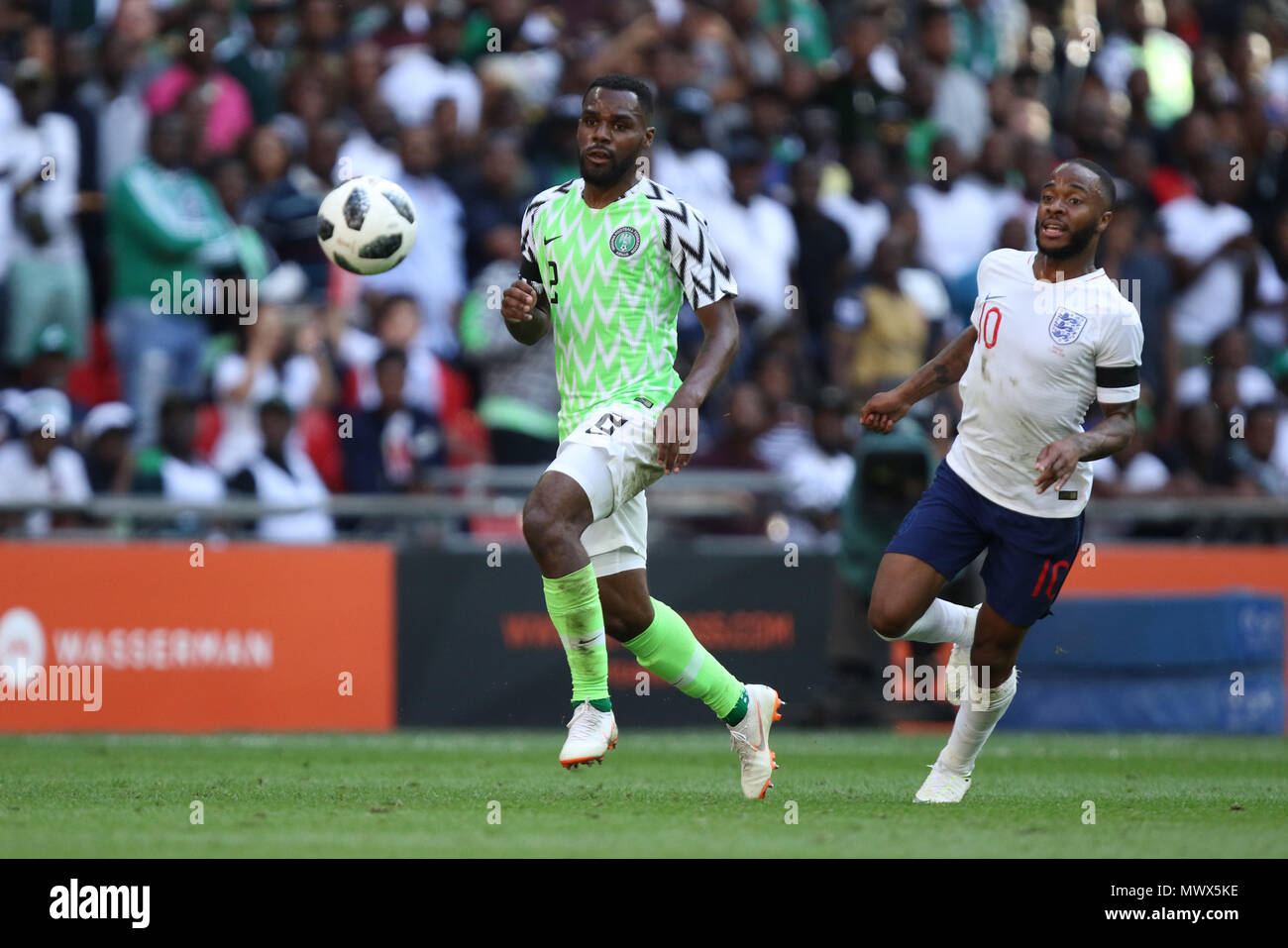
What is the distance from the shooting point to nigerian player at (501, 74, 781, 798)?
836 centimetres

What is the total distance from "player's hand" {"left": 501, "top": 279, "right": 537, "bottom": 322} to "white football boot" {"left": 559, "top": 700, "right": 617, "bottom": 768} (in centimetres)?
163

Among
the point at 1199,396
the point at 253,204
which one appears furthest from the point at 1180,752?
the point at 253,204

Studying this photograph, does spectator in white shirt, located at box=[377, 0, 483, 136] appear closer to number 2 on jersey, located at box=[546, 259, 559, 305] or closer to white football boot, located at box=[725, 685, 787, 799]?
number 2 on jersey, located at box=[546, 259, 559, 305]

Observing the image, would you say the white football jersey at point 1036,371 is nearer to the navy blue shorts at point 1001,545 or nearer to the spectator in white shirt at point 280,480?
the navy blue shorts at point 1001,545

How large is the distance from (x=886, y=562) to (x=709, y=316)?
129cm

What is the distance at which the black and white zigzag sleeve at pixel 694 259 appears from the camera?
855 cm

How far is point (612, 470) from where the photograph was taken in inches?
327

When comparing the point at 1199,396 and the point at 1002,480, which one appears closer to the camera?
the point at 1002,480

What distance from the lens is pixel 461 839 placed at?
7.14 m

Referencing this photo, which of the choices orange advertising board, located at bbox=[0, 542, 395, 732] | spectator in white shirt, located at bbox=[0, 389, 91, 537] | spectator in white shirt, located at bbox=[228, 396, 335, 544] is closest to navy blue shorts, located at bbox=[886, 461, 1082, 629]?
orange advertising board, located at bbox=[0, 542, 395, 732]

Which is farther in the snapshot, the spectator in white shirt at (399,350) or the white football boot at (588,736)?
the spectator in white shirt at (399,350)

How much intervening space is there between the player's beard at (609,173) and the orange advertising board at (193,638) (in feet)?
19.9

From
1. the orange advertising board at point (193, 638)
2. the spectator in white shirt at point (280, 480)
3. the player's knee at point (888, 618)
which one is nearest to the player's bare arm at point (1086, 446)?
the player's knee at point (888, 618)
